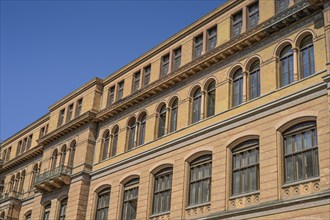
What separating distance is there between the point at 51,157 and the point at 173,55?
15.1 meters

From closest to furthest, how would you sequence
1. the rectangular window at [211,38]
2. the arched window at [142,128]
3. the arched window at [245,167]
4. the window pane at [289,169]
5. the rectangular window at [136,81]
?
the window pane at [289,169] → the arched window at [245,167] → the rectangular window at [211,38] → the arched window at [142,128] → the rectangular window at [136,81]

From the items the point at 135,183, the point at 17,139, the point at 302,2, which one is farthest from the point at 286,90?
the point at 17,139

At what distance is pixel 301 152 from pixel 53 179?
21.6 meters

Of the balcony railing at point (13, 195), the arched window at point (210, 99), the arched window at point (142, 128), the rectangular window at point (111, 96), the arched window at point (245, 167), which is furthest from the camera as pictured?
the balcony railing at point (13, 195)

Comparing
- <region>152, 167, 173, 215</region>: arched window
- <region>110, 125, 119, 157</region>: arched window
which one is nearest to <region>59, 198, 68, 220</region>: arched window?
<region>110, 125, 119, 157</region>: arched window

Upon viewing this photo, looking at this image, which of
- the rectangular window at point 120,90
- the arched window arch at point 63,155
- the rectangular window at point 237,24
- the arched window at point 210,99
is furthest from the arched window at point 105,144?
the rectangular window at point 237,24

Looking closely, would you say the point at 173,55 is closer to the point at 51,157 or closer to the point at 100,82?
the point at 100,82

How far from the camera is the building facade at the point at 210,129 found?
2266 centimetres

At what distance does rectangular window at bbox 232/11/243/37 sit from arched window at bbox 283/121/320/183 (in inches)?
313

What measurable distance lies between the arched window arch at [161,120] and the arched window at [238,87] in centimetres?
596

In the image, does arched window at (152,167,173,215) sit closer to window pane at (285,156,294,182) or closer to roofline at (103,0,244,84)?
window pane at (285,156,294,182)

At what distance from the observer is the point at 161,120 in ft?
106

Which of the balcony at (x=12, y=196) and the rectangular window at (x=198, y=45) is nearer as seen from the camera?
the rectangular window at (x=198, y=45)

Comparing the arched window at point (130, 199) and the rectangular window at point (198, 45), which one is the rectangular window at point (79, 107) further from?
the rectangular window at point (198, 45)
